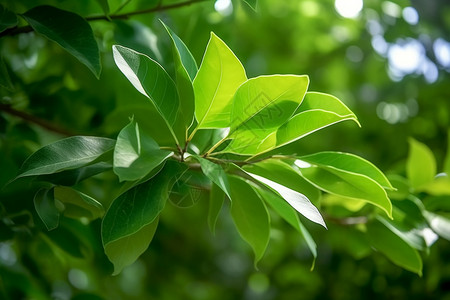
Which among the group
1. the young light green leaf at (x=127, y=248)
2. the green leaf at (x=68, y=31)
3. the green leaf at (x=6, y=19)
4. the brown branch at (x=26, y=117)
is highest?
the green leaf at (x=6, y=19)

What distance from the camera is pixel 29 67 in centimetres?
127

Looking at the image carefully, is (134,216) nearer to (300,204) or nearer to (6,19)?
(300,204)

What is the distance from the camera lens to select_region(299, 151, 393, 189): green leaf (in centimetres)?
62

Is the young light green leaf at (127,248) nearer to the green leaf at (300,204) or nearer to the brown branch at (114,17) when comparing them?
the green leaf at (300,204)

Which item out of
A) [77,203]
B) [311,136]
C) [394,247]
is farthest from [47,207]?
[311,136]

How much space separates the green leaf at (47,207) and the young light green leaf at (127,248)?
6 centimetres

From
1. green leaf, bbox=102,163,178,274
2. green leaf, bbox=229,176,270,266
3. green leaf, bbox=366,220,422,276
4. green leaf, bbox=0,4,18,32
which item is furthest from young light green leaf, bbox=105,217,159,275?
green leaf, bbox=366,220,422,276

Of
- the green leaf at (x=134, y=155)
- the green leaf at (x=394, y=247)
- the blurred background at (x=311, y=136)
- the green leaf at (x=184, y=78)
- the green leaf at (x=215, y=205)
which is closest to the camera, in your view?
the green leaf at (x=134, y=155)

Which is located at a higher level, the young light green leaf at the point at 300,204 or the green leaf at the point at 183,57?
the green leaf at the point at 183,57

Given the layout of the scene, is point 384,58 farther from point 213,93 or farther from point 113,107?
point 213,93

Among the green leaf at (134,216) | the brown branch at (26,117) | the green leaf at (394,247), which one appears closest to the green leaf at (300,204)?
the green leaf at (134,216)

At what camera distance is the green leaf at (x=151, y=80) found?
53 centimetres

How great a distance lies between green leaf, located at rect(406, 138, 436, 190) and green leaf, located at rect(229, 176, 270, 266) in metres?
0.35

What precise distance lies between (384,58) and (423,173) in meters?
1.09
